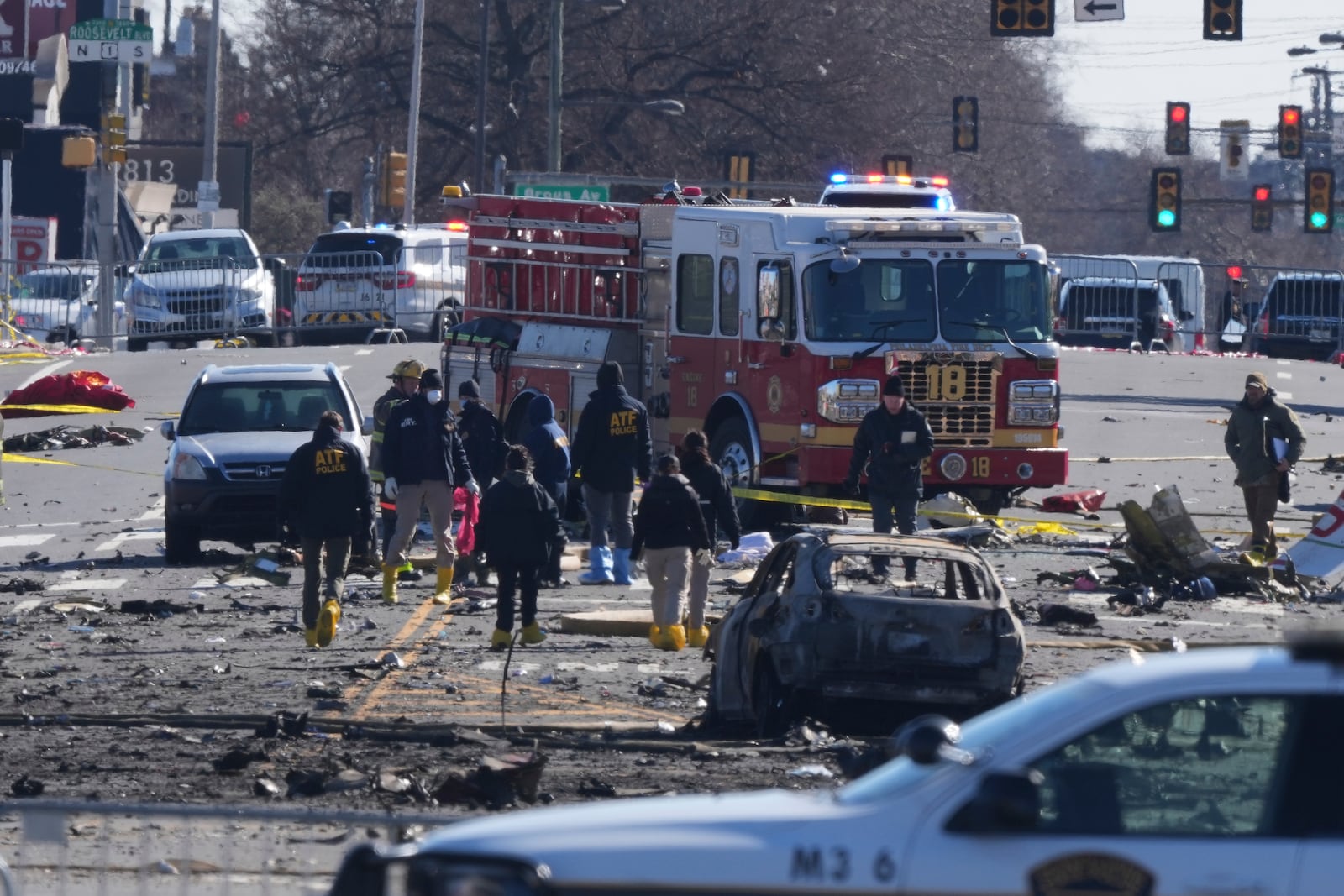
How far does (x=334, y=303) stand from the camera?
1518 inches

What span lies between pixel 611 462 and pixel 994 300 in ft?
14.4

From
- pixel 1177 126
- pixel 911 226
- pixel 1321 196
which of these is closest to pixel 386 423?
Result: pixel 911 226

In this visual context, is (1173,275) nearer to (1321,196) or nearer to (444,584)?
(1321,196)

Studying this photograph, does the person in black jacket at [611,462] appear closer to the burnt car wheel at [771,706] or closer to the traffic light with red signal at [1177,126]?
the burnt car wheel at [771,706]

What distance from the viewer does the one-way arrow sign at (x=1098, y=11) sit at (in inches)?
1251

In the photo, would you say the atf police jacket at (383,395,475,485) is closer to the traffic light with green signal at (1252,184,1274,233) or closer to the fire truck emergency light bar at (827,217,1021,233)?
the fire truck emergency light bar at (827,217,1021,233)

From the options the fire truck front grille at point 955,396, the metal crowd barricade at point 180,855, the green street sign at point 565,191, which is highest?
the green street sign at point 565,191

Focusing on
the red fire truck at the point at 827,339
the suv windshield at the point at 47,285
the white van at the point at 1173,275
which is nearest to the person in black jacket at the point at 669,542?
the red fire truck at the point at 827,339

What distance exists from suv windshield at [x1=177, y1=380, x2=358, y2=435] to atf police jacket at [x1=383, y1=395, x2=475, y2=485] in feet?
9.43

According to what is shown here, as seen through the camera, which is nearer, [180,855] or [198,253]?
[180,855]

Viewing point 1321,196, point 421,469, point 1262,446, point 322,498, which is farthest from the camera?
point 1321,196

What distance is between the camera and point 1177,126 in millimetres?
48625

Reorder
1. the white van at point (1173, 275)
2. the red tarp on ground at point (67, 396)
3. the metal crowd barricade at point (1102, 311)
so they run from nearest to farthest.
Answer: the red tarp on ground at point (67, 396) → the metal crowd barricade at point (1102, 311) → the white van at point (1173, 275)

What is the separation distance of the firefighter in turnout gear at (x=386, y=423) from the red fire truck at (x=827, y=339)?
9.24 ft
